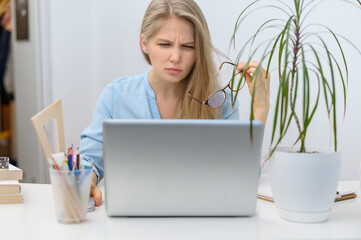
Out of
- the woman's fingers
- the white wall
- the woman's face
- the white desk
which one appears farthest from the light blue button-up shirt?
the white wall

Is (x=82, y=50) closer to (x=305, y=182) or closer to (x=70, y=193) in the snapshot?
(x=70, y=193)

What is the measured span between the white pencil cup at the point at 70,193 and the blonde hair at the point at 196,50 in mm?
701

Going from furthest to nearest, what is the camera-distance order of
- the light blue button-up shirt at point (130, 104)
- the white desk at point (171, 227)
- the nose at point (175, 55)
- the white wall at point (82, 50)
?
the white wall at point (82, 50), the light blue button-up shirt at point (130, 104), the nose at point (175, 55), the white desk at point (171, 227)

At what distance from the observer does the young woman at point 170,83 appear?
146 centimetres

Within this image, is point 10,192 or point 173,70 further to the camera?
point 173,70

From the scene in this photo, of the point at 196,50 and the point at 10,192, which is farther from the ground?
the point at 196,50

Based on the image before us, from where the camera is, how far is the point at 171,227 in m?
0.93

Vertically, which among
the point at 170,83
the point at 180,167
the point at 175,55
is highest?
the point at 175,55

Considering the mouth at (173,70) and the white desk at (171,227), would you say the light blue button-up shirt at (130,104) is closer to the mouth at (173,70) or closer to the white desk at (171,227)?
the mouth at (173,70)

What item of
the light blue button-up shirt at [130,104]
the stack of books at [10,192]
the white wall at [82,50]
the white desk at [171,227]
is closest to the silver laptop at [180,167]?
the white desk at [171,227]

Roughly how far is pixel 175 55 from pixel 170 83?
0.30 m

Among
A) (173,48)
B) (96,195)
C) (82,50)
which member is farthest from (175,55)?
(82,50)

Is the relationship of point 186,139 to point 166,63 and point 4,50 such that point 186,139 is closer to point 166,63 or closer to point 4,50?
point 166,63

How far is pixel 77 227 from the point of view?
0.93 m
